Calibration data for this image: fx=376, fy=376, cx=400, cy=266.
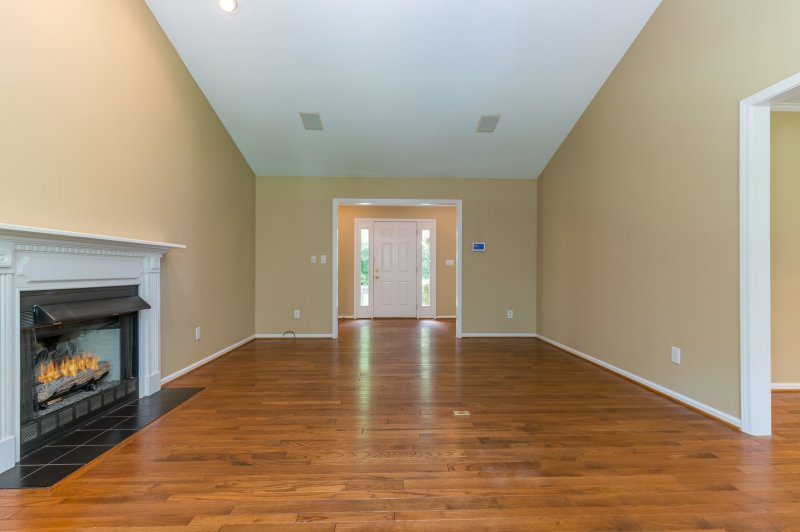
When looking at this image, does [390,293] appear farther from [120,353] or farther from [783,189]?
[783,189]

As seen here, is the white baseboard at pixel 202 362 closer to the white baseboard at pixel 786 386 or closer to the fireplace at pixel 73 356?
the fireplace at pixel 73 356

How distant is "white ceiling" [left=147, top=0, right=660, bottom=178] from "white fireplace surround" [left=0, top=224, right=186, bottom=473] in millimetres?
1956

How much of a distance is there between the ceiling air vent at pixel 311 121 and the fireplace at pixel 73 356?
2.58 meters

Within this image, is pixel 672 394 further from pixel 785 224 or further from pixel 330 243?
pixel 330 243

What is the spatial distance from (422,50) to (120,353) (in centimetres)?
358

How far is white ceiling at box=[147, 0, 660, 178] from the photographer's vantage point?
318cm

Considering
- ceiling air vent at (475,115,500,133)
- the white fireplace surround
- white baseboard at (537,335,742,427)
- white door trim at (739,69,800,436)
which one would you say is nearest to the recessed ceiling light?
the white fireplace surround

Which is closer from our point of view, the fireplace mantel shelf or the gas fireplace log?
the fireplace mantel shelf

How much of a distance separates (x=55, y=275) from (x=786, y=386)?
5275 millimetres

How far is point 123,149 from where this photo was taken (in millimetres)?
2752

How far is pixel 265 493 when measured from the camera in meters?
1.67

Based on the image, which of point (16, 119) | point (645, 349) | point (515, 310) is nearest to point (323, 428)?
point (16, 119)

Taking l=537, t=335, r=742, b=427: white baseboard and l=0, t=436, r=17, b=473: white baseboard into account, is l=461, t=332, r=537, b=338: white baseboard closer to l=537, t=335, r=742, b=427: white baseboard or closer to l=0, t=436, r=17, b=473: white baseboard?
l=537, t=335, r=742, b=427: white baseboard

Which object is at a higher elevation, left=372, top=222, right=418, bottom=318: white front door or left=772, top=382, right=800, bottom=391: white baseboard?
left=372, top=222, right=418, bottom=318: white front door
